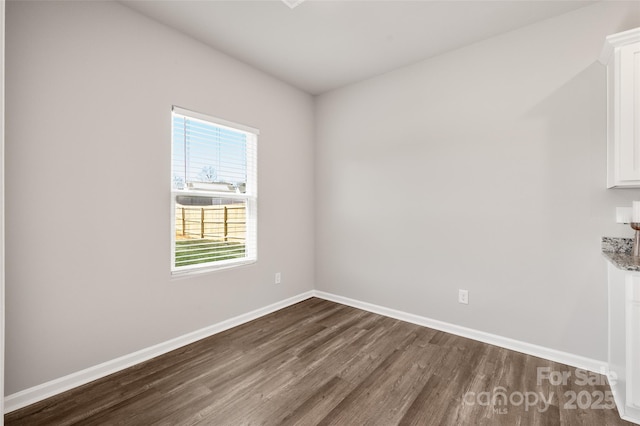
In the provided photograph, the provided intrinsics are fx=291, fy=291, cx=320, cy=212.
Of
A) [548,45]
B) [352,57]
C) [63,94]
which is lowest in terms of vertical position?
[63,94]

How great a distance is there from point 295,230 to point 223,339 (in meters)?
1.58

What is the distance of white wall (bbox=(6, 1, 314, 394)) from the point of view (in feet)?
6.20

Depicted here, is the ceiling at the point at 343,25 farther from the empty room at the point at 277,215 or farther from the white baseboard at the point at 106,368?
the white baseboard at the point at 106,368

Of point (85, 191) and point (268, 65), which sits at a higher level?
point (268, 65)

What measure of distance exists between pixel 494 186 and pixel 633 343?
56.5 inches

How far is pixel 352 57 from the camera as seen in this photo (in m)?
3.11

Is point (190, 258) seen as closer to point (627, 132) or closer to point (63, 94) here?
point (63, 94)

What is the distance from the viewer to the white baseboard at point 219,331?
194 cm

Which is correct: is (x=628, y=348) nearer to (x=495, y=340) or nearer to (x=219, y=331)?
(x=495, y=340)

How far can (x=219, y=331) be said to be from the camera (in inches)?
117

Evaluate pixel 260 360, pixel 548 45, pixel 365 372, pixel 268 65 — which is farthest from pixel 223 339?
pixel 548 45

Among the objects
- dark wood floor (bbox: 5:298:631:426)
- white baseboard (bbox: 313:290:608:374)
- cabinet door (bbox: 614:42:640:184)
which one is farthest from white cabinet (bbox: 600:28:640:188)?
dark wood floor (bbox: 5:298:631:426)

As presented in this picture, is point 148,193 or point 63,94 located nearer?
point 63,94

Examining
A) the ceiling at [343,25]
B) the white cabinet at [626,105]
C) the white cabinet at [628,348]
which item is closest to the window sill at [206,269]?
the ceiling at [343,25]
